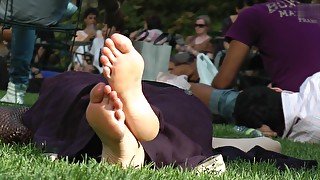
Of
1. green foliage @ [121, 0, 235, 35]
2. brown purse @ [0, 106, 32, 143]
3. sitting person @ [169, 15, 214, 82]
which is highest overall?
brown purse @ [0, 106, 32, 143]

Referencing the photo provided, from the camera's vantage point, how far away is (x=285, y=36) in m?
5.76

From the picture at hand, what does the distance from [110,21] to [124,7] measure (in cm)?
369

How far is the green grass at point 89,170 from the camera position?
8.48ft

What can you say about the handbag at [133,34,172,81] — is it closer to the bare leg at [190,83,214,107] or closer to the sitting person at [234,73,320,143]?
the bare leg at [190,83,214,107]

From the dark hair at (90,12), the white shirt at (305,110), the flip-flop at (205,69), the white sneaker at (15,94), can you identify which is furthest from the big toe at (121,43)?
the dark hair at (90,12)

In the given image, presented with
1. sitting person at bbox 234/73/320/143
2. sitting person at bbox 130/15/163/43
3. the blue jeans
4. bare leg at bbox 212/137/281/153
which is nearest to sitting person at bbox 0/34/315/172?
bare leg at bbox 212/137/281/153

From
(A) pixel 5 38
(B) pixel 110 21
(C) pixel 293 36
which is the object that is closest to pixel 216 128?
(C) pixel 293 36

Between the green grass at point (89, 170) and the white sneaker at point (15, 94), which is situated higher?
the green grass at point (89, 170)

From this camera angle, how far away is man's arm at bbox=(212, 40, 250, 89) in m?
5.91

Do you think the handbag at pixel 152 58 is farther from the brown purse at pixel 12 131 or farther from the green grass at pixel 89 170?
the green grass at pixel 89 170

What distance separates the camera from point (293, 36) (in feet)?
18.8

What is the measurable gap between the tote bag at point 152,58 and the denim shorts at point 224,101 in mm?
606

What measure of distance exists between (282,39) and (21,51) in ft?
5.94

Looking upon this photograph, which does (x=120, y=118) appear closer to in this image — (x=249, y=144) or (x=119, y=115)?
(x=119, y=115)
